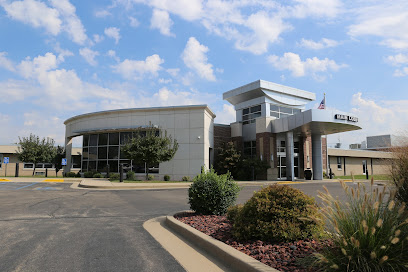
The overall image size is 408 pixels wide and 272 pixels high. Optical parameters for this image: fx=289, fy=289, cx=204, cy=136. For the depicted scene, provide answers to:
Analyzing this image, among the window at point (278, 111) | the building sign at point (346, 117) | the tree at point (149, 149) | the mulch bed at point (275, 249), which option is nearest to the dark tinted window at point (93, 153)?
the tree at point (149, 149)

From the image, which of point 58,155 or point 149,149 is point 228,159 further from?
point 58,155

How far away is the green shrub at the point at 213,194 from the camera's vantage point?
803 cm

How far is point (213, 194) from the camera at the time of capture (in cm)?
803

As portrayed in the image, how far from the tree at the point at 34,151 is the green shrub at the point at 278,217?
3385 cm

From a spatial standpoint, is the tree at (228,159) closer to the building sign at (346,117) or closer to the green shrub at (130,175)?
the green shrub at (130,175)

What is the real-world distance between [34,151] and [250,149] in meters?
24.7

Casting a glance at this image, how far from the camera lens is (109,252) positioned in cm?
536

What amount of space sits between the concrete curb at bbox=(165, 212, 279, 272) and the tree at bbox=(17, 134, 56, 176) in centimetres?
3182

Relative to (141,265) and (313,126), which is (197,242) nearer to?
(141,265)

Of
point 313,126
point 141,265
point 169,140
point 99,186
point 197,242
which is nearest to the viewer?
point 141,265

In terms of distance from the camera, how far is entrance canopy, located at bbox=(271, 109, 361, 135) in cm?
2727

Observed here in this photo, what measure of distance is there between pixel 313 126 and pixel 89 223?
1014 inches

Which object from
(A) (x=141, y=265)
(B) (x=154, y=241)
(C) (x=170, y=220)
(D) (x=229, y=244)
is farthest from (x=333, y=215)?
(C) (x=170, y=220)

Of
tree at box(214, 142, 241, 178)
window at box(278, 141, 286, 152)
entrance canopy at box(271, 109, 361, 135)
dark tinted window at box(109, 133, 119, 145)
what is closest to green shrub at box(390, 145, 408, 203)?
entrance canopy at box(271, 109, 361, 135)
